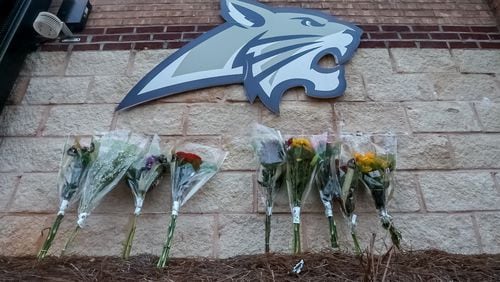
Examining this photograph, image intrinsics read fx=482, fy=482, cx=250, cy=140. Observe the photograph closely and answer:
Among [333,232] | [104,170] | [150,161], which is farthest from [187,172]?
[333,232]

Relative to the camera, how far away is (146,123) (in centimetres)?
294

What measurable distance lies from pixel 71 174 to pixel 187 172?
Answer: 612mm

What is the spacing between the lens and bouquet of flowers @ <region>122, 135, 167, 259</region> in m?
2.50

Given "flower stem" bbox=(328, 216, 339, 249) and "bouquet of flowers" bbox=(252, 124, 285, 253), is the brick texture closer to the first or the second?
"bouquet of flowers" bbox=(252, 124, 285, 253)

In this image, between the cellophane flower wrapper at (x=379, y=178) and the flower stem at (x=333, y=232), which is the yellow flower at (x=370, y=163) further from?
the flower stem at (x=333, y=232)

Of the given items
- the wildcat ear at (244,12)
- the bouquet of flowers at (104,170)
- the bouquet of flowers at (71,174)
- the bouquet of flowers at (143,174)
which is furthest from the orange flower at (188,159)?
the wildcat ear at (244,12)

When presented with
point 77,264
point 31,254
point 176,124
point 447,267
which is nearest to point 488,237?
point 447,267

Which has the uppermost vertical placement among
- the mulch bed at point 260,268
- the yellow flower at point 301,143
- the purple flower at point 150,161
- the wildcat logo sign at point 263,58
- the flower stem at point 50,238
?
the wildcat logo sign at point 263,58

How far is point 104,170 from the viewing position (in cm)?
253

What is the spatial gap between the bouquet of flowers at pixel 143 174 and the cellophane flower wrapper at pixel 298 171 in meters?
0.69

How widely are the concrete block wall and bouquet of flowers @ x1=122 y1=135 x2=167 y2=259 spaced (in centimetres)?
8

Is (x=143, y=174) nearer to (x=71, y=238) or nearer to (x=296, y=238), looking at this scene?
(x=71, y=238)

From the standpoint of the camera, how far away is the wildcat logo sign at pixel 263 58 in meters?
3.05

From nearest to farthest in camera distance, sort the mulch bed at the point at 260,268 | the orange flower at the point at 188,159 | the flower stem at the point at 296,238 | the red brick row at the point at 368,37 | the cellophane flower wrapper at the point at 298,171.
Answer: the mulch bed at the point at 260,268
the flower stem at the point at 296,238
the cellophane flower wrapper at the point at 298,171
the orange flower at the point at 188,159
the red brick row at the point at 368,37
